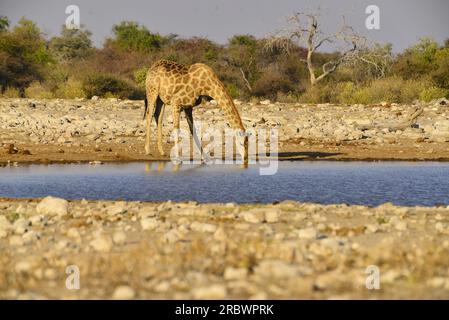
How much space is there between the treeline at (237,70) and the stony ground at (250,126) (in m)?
4.49

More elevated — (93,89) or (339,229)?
(93,89)

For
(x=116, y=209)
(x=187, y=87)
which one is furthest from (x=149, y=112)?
(x=116, y=209)

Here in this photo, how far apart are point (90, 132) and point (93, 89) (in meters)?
10.9

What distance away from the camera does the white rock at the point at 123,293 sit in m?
6.44

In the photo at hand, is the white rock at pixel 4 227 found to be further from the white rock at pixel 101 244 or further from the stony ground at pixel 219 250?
the white rock at pixel 101 244

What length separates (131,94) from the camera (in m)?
35.6

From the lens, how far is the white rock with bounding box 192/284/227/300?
639 cm

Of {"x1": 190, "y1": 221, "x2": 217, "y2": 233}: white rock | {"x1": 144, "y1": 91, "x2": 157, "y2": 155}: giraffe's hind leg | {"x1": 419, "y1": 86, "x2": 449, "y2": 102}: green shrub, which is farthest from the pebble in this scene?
{"x1": 419, "y1": 86, "x2": 449, "y2": 102}: green shrub

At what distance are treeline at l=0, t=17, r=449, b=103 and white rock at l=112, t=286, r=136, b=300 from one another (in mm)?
27289

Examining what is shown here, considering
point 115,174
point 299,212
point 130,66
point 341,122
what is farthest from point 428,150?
point 130,66

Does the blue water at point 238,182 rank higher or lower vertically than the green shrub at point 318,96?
lower

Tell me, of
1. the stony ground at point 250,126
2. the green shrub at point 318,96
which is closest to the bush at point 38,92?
the stony ground at point 250,126

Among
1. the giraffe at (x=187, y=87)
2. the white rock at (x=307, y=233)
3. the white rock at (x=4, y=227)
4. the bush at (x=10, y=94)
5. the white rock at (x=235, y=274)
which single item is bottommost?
the white rock at (x=235, y=274)
